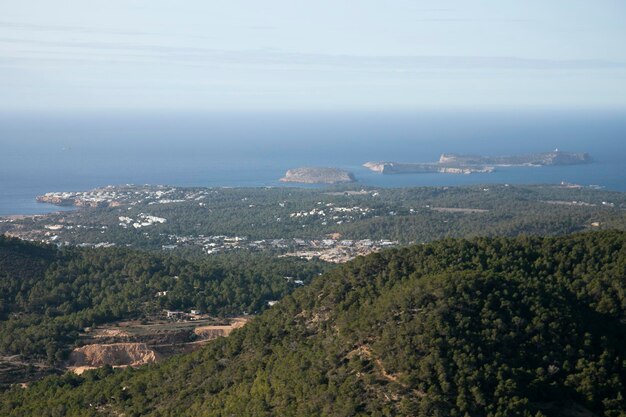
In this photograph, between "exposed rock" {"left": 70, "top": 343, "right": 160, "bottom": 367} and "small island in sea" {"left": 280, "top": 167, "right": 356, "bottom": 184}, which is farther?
"small island in sea" {"left": 280, "top": 167, "right": 356, "bottom": 184}

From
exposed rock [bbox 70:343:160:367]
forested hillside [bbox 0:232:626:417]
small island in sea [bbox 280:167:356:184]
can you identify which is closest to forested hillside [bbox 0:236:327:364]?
exposed rock [bbox 70:343:160:367]

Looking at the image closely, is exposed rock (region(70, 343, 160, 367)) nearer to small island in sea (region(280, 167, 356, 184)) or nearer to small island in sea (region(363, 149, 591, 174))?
small island in sea (region(280, 167, 356, 184))

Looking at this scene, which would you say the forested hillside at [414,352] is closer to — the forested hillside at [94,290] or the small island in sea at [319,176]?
the forested hillside at [94,290]

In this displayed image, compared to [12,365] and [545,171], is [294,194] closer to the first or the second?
[545,171]

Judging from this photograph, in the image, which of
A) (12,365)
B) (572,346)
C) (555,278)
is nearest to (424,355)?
(572,346)

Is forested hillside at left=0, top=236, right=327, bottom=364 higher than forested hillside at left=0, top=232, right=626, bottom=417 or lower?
lower

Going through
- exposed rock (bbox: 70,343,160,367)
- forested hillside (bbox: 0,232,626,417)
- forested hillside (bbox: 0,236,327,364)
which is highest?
forested hillside (bbox: 0,232,626,417)
